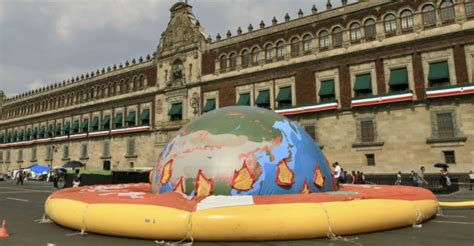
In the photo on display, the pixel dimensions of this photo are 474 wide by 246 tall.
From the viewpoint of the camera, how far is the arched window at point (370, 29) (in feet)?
98.5

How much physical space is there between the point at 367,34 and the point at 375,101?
249 inches

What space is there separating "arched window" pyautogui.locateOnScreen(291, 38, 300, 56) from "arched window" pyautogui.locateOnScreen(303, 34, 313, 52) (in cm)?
65

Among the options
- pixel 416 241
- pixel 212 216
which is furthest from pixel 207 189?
pixel 416 241

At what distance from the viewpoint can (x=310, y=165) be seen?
9.80 meters

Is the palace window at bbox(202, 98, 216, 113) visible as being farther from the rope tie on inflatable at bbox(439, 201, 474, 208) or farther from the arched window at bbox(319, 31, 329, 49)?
the rope tie on inflatable at bbox(439, 201, 474, 208)

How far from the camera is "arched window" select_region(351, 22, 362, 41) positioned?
30.8 meters

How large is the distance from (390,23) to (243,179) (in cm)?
2638

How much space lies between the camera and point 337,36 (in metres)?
31.9

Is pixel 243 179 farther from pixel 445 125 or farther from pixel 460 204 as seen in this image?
pixel 445 125

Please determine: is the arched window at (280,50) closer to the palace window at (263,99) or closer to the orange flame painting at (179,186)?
the palace window at (263,99)

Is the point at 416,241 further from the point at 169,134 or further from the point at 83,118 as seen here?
the point at 83,118

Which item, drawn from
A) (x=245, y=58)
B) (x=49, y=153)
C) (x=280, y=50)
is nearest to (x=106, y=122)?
(x=49, y=153)

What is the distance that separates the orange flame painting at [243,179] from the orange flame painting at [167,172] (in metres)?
2.08

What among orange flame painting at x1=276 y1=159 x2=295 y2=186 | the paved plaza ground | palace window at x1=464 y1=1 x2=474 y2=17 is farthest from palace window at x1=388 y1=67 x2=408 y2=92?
orange flame painting at x1=276 y1=159 x2=295 y2=186
